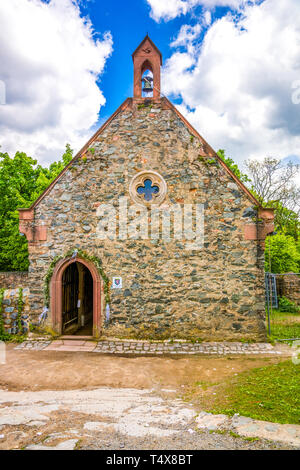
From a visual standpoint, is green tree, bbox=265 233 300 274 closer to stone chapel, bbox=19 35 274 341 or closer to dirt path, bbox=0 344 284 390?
stone chapel, bbox=19 35 274 341

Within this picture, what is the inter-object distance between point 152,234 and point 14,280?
5424 mm

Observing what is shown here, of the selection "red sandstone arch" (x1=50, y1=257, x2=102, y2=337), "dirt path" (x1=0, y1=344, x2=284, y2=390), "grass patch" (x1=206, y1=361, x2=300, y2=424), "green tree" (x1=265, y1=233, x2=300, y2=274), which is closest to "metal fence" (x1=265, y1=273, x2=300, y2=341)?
"green tree" (x1=265, y1=233, x2=300, y2=274)

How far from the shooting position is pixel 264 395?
17.8 ft

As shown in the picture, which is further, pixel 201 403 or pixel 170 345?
pixel 170 345

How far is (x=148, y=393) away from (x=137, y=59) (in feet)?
33.3

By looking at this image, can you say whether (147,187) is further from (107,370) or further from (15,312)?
(15,312)

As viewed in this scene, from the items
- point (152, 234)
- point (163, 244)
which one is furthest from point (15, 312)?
point (163, 244)

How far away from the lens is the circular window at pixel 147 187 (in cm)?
979

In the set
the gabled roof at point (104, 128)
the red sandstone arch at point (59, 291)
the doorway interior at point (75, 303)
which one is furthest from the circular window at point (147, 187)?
the doorway interior at point (75, 303)

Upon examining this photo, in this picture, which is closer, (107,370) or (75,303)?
(107,370)

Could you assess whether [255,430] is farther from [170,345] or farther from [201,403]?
[170,345]

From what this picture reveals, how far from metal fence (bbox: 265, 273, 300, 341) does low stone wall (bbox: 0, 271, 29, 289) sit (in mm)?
8518
